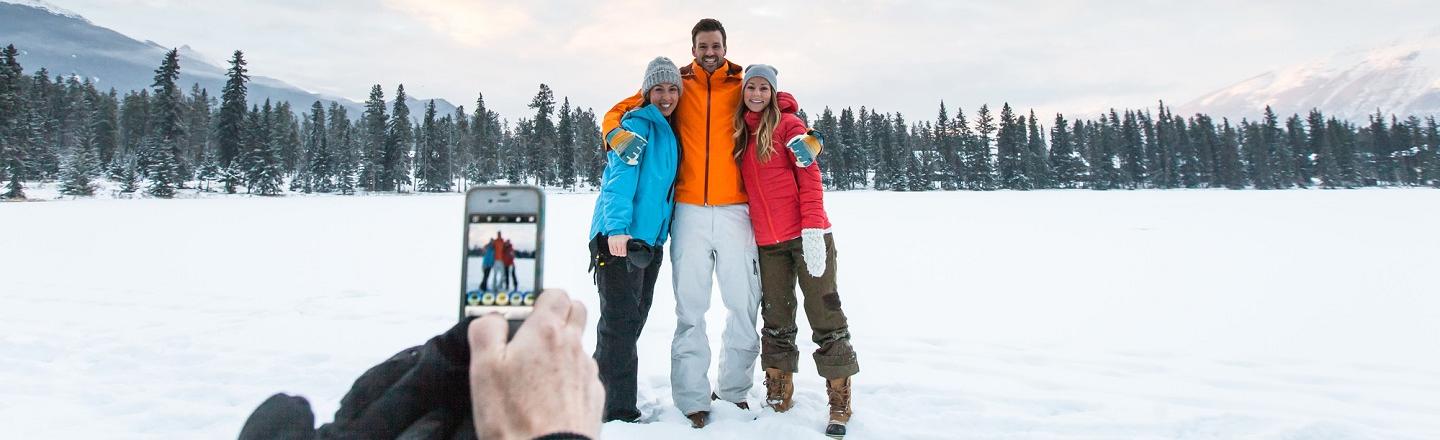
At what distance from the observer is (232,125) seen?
4878 centimetres

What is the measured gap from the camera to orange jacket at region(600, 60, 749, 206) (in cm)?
308

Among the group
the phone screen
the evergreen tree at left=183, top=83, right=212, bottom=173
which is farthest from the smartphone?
the evergreen tree at left=183, top=83, right=212, bottom=173

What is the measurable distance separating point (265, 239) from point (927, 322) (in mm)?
13968

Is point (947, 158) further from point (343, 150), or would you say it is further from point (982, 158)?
point (343, 150)

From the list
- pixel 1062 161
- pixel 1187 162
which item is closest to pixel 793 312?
pixel 1062 161

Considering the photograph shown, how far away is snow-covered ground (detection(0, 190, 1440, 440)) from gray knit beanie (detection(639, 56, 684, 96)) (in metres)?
1.72

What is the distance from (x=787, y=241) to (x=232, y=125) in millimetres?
61765

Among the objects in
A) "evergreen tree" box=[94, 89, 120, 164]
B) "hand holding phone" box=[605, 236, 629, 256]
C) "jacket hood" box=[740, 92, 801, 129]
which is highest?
"evergreen tree" box=[94, 89, 120, 164]

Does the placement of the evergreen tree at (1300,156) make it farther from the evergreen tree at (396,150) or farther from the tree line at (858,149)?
the evergreen tree at (396,150)

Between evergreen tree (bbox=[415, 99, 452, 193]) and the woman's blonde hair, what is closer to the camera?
the woman's blonde hair

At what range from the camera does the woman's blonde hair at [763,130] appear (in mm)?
3004

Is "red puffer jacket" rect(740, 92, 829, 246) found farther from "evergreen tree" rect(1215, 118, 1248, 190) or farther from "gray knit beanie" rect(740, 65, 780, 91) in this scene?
"evergreen tree" rect(1215, 118, 1248, 190)

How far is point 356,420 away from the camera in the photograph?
3.01 ft

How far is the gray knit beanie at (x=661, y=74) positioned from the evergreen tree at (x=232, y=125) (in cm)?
6019
